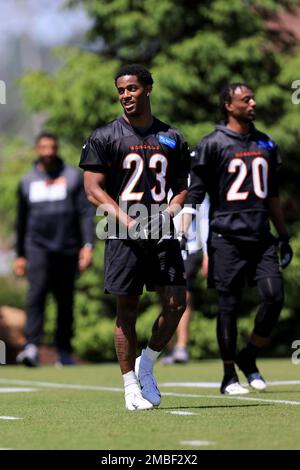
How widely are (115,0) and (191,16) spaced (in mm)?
1227

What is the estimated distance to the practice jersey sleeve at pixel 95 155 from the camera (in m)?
7.21

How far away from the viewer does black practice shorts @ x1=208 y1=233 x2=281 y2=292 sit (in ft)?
27.6

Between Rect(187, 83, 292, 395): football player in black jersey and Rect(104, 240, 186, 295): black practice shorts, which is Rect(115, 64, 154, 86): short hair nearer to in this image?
Rect(104, 240, 186, 295): black practice shorts

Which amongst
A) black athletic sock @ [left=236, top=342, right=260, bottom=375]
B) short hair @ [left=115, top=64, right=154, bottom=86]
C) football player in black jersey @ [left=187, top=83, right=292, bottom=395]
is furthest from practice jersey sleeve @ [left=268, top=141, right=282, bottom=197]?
short hair @ [left=115, top=64, right=154, bottom=86]

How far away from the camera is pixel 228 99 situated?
28.4ft

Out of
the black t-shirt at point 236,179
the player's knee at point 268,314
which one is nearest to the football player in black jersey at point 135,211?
the black t-shirt at point 236,179

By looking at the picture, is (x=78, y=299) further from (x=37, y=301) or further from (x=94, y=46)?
(x=37, y=301)

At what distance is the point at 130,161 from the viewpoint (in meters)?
7.24

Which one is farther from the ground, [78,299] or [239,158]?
[239,158]

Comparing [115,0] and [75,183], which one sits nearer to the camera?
[75,183]

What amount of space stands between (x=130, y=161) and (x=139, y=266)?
0.61 metres
